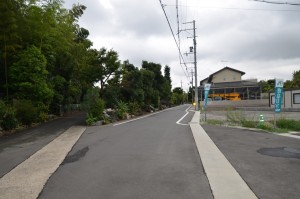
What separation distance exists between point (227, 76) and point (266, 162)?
210ft

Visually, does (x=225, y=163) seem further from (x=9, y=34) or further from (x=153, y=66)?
(x=153, y=66)

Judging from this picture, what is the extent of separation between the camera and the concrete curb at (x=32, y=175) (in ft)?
18.8

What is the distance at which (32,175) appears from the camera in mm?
6984

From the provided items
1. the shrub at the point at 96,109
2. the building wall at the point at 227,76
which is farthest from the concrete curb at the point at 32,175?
the building wall at the point at 227,76

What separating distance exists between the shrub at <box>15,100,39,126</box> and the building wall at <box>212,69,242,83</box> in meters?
56.5

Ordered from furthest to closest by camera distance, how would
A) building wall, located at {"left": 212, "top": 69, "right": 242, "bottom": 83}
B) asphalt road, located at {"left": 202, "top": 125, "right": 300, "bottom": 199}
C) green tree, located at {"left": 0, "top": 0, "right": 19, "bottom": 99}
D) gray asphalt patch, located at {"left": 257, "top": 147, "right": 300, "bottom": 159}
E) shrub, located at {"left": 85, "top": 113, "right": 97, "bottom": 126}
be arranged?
1. building wall, located at {"left": 212, "top": 69, "right": 242, "bottom": 83}
2. shrub, located at {"left": 85, "top": 113, "right": 97, "bottom": 126}
3. green tree, located at {"left": 0, "top": 0, "right": 19, "bottom": 99}
4. gray asphalt patch, located at {"left": 257, "top": 147, "right": 300, "bottom": 159}
5. asphalt road, located at {"left": 202, "top": 125, "right": 300, "bottom": 199}

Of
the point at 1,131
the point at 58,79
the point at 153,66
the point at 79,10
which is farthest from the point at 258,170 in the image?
the point at 153,66

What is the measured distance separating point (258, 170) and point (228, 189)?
1.66 metres

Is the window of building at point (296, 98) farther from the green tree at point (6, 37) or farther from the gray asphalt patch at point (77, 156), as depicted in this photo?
the gray asphalt patch at point (77, 156)

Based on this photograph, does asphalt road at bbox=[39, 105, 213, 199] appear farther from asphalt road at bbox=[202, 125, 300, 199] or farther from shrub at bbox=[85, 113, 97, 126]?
shrub at bbox=[85, 113, 97, 126]

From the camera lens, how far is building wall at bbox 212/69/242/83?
68812 millimetres

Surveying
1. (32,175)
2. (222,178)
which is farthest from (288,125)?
(32,175)

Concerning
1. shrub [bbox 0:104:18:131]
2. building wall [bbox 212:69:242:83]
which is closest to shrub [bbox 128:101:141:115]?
shrub [bbox 0:104:18:131]

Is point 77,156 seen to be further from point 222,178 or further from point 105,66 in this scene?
point 105,66
